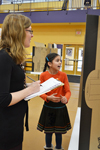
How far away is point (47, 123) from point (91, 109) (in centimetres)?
90

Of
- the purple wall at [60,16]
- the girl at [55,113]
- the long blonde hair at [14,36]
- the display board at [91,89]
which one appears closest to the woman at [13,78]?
the long blonde hair at [14,36]

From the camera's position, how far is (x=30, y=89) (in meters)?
0.81

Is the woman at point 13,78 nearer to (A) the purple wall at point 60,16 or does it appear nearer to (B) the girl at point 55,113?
(B) the girl at point 55,113

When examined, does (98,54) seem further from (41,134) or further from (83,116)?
(41,134)

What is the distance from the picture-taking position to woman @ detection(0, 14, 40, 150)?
737 millimetres

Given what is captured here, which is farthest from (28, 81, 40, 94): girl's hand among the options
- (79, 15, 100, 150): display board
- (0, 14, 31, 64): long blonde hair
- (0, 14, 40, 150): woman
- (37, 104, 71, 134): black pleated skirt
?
(37, 104, 71, 134): black pleated skirt

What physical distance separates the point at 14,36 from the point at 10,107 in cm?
40

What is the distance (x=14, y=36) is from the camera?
778mm

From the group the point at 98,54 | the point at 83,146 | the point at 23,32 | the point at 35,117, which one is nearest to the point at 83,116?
the point at 83,146

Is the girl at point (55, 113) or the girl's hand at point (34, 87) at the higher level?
the girl's hand at point (34, 87)

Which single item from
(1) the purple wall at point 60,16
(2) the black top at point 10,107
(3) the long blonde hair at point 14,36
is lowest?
(2) the black top at point 10,107

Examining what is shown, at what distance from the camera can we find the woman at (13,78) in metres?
0.74

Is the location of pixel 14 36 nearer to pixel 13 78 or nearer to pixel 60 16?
pixel 13 78

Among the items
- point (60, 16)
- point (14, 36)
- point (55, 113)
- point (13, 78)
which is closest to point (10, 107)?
point (13, 78)
